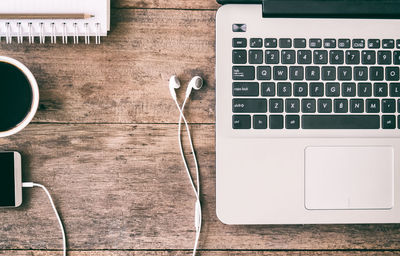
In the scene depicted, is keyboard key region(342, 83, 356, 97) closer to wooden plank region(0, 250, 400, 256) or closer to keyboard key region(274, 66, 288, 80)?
keyboard key region(274, 66, 288, 80)

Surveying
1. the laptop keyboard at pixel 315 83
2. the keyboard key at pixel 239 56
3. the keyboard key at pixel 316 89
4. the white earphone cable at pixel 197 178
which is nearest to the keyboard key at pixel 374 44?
the laptop keyboard at pixel 315 83

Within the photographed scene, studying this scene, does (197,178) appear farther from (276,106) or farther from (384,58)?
(384,58)

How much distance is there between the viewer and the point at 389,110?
0.65 metres

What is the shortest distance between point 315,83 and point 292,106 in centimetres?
5

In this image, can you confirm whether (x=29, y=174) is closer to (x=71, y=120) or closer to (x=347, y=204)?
(x=71, y=120)

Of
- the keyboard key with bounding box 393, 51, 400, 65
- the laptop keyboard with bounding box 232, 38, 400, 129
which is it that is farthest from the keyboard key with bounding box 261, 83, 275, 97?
the keyboard key with bounding box 393, 51, 400, 65

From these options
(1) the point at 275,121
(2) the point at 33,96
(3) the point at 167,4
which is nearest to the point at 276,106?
(1) the point at 275,121

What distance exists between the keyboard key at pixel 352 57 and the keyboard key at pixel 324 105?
0.07 meters

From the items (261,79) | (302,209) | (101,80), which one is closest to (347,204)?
(302,209)

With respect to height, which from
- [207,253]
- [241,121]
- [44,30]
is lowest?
[207,253]

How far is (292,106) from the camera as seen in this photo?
25.2 inches

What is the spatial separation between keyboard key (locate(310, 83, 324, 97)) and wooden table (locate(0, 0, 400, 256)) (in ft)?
0.54

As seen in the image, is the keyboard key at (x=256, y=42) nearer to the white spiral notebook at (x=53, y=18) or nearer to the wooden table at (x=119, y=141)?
the wooden table at (x=119, y=141)

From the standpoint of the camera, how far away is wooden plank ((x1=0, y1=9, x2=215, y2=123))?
69 cm
